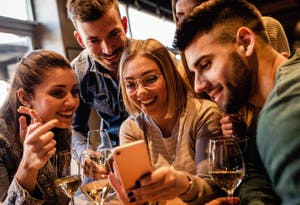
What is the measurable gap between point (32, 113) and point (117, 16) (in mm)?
1000

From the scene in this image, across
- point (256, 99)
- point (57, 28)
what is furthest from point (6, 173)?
point (57, 28)

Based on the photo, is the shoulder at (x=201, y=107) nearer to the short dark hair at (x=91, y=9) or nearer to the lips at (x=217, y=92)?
the lips at (x=217, y=92)

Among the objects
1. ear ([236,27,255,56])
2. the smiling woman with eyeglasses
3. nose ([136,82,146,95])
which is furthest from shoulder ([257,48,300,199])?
nose ([136,82,146,95])

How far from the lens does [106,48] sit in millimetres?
1969

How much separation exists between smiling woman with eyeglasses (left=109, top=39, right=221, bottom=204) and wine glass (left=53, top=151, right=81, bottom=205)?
57 cm

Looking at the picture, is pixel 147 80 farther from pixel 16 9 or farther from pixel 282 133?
pixel 16 9

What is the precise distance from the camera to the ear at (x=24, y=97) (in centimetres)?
161

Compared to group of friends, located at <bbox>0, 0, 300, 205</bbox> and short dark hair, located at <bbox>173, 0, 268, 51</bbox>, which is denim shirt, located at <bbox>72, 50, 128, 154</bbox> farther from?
short dark hair, located at <bbox>173, 0, 268, 51</bbox>

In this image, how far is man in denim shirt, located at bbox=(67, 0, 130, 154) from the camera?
6.38 feet

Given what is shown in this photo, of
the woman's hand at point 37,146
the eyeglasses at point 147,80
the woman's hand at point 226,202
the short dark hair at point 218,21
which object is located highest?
the short dark hair at point 218,21

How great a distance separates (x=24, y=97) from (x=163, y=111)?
0.73 meters

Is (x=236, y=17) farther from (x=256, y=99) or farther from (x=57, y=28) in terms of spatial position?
(x=57, y=28)

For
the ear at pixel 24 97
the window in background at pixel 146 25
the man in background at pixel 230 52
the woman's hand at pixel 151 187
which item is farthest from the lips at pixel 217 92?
the window in background at pixel 146 25

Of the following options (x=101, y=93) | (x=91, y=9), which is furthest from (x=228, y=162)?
(x=101, y=93)
